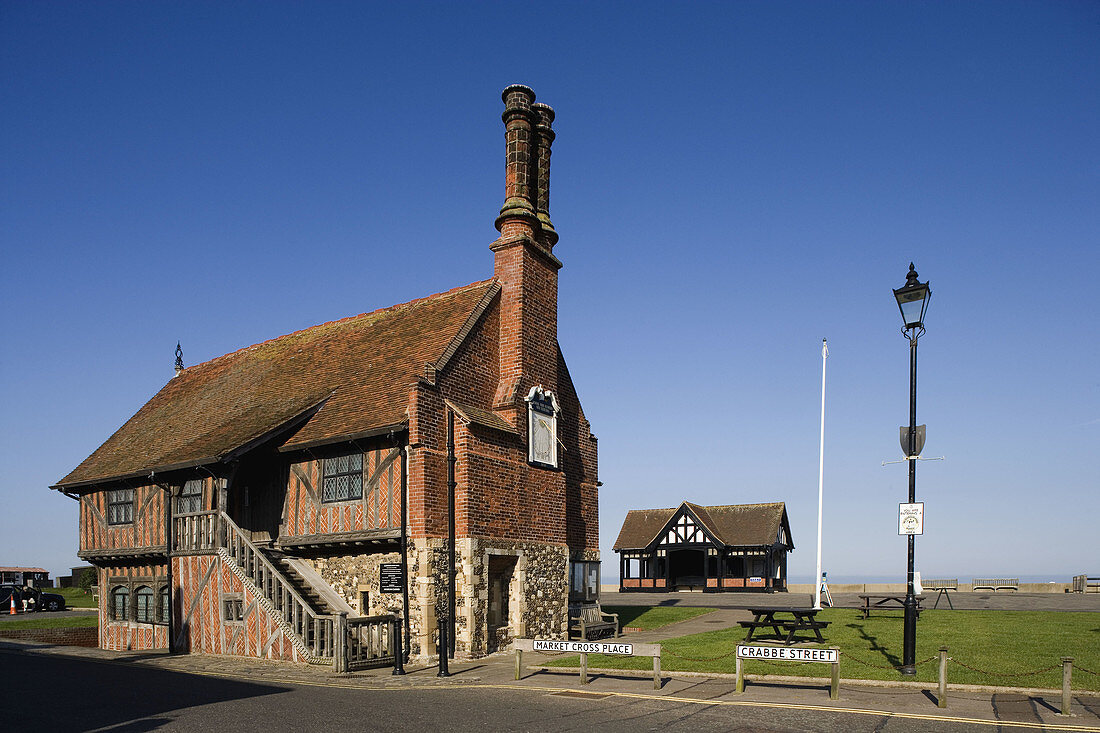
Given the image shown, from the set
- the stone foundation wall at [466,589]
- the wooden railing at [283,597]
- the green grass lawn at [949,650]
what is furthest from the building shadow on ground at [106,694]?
the green grass lawn at [949,650]

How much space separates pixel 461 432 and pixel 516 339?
327cm

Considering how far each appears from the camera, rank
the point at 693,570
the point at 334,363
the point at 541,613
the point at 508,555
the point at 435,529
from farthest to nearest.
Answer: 1. the point at 693,570
2. the point at 334,363
3. the point at 541,613
4. the point at 508,555
5. the point at 435,529

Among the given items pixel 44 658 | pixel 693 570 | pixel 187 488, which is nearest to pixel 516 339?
pixel 187 488

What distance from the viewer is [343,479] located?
18922 mm

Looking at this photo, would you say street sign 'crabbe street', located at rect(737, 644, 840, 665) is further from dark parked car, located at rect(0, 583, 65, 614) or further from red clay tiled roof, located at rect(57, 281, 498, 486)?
dark parked car, located at rect(0, 583, 65, 614)

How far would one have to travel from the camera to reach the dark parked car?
41.9 metres

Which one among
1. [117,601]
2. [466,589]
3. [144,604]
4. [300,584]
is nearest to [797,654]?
[466,589]

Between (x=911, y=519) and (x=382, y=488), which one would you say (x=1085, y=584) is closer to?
(x=911, y=519)

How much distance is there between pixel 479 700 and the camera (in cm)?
1219

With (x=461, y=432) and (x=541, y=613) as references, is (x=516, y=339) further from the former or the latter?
(x=541, y=613)

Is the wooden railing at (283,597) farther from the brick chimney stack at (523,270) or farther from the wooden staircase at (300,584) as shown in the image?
the brick chimney stack at (523,270)

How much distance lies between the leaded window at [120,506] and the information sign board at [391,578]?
32.4ft

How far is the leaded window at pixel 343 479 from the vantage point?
18578 millimetres

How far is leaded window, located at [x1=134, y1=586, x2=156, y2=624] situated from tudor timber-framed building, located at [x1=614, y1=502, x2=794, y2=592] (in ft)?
105
